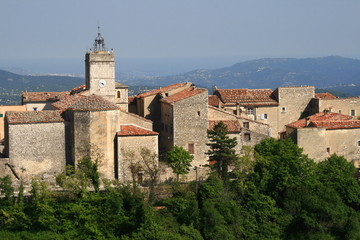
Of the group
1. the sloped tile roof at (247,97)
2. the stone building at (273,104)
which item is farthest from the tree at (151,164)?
the sloped tile roof at (247,97)

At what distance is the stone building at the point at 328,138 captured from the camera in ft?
148

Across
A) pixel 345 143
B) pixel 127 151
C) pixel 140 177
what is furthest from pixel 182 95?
pixel 345 143

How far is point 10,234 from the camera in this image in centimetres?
3619

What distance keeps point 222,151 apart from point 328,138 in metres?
8.50

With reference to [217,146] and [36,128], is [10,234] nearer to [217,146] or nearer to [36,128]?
[36,128]

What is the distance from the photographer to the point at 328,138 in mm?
45562

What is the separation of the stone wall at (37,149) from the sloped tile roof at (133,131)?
148 inches

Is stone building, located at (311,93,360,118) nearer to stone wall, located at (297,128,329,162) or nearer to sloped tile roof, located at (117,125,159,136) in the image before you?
stone wall, located at (297,128,329,162)

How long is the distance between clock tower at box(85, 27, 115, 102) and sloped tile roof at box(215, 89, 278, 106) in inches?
403

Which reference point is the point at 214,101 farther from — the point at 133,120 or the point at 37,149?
the point at 37,149

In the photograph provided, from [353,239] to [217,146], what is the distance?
10262 millimetres

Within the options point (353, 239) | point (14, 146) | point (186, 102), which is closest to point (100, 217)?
point (14, 146)

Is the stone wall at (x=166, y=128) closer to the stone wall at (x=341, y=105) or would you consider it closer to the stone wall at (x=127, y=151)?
the stone wall at (x=127, y=151)

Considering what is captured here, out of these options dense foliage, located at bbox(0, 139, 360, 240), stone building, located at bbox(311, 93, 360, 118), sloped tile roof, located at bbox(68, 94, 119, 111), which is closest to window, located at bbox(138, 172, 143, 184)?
dense foliage, located at bbox(0, 139, 360, 240)
